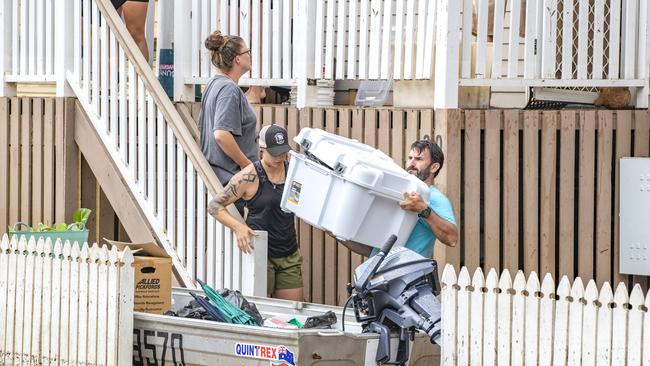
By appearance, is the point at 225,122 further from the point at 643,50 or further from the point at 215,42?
the point at 643,50

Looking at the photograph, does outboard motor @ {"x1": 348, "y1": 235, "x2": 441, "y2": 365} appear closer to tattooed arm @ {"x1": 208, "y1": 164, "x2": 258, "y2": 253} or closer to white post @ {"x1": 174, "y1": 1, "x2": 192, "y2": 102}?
tattooed arm @ {"x1": 208, "y1": 164, "x2": 258, "y2": 253}

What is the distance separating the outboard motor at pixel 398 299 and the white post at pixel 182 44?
4136 millimetres

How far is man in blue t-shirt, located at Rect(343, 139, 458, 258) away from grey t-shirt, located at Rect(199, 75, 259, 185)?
1.55 m

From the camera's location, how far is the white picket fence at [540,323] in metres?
6.79

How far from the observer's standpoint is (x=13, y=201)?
1165cm

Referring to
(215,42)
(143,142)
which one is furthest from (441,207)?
(143,142)

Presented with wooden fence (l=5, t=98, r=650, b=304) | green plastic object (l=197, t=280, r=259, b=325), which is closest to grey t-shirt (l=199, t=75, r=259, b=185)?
wooden fence (l=5, t=98, r=650, b=304)

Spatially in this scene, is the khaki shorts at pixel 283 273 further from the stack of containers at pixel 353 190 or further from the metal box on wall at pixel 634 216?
the metal box on wall at pixel 634 216

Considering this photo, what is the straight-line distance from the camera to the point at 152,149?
1059 cm

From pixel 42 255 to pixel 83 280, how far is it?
53 cm

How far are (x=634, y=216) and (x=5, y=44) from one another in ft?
17.8

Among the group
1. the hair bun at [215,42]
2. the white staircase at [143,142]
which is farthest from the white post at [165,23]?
the hair bun at [215,42]

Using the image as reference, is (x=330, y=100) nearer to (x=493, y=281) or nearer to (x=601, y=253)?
(x=601, y=253)

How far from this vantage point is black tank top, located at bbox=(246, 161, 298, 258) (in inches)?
369
